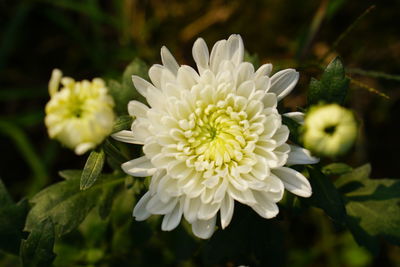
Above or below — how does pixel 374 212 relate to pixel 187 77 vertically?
below

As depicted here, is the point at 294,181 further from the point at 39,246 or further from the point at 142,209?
the point at 39,246

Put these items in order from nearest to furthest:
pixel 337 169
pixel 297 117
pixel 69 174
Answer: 1. pixel 297 117
2. pixel 337 169
3. pixel 69 174

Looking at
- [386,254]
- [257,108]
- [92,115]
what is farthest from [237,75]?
[386,254]

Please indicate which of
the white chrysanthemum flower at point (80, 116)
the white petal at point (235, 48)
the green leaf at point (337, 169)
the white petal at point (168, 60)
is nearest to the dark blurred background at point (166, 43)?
the green leaf at point (337, 169)

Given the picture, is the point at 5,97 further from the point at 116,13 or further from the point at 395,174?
the point at 395,174

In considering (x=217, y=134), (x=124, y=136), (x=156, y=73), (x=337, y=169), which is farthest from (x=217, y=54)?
(x=337, y=169)

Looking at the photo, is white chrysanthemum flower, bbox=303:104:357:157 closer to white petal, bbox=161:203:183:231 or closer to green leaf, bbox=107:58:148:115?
white petal, bbox=161:203:183:231
